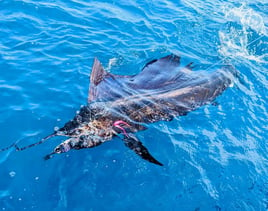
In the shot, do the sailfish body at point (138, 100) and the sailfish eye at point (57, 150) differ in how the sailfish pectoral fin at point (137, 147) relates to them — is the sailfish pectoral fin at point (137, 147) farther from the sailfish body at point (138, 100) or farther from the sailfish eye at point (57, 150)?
the sailfish eye at point (57, 150)

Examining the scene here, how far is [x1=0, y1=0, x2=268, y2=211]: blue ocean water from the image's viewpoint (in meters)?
5.62

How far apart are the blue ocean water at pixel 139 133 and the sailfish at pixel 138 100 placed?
30 cm

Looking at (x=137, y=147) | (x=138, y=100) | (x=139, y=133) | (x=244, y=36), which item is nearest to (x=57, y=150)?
(x=137, y=147)

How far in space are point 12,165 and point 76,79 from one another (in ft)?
10.4

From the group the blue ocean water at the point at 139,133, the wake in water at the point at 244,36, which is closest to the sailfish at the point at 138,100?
the blue ocean water at the point at 139,133

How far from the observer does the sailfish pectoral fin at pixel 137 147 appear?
5457 millimetres

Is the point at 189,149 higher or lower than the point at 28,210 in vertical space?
higher

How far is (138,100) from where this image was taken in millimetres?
7059

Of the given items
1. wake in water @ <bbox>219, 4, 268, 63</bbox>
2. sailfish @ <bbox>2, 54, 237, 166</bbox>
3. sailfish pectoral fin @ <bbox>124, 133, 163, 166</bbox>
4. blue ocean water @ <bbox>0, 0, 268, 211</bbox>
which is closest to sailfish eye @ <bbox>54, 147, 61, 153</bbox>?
sailfish @ <bbox>2, 54, 237, 166</bbox>

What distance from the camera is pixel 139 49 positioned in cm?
984

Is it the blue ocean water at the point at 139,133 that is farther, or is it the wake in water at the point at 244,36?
the wake in water at the point at 244,36

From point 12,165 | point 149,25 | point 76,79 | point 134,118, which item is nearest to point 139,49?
point 149,25

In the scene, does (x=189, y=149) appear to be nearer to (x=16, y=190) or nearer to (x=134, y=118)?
(x=134, y=118)

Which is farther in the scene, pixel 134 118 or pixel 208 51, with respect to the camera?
pixel 208 51
